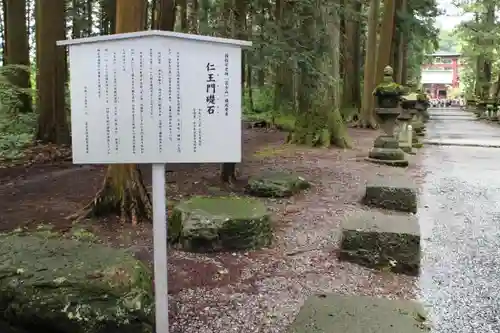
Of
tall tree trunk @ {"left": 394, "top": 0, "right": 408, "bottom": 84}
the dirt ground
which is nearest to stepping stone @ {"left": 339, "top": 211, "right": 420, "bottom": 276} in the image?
the dirt ground

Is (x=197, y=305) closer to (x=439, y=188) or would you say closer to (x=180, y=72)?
(x=180, y=72)

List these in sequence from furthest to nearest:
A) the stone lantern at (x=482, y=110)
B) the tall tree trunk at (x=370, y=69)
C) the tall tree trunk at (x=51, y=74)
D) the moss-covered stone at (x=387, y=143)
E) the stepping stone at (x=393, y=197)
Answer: the stone lantern at (x=482, y=110)
the tall tree trunk at (x=370, y=69)
the moss-covered stone at (x=387, y=143)
the tall tree trunk at (x=51, y=74)
the stepping stone at (x=393, y=197)

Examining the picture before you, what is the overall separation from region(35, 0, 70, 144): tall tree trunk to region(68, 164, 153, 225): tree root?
5722 mm

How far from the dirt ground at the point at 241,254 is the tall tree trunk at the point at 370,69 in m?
8.81

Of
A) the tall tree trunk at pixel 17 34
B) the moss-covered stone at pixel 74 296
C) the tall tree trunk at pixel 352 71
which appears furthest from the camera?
the tall tree trunk at pixel 352 71

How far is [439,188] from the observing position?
8773mm

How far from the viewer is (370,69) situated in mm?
18312

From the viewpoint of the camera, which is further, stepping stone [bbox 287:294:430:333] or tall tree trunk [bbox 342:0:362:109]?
tall tree trunk [bbox 342:0:362:109]

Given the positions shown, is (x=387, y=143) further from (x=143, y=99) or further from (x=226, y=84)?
(x=143, y=99)

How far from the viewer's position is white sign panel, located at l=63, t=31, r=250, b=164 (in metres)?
2.88

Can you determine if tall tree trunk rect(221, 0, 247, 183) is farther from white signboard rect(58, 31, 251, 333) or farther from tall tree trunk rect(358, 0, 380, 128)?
tall tree trunk rect(358, 0, 380, 128)

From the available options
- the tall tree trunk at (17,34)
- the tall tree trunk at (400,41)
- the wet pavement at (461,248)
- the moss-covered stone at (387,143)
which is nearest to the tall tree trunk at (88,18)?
the tall tree trunk at (17,34)

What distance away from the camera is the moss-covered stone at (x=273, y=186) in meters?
7.21

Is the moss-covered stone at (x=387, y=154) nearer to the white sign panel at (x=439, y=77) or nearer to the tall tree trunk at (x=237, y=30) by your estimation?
the tall tree trunk at (x=237, y=30)
